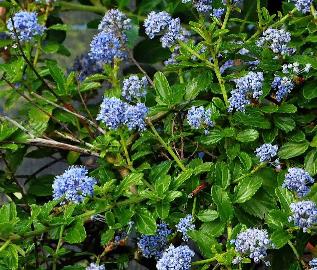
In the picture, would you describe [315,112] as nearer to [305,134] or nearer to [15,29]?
[305,134]

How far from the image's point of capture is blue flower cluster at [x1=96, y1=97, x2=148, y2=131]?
59.4 inches

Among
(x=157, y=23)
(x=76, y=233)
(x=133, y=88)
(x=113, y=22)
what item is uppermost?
(x=113, y=22)

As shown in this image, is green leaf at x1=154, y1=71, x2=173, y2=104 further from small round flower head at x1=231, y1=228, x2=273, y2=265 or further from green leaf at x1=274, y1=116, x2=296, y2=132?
small round flower head at x1=231, y1=228, x2=273, y2=265

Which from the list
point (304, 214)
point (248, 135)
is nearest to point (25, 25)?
point (248, 135)

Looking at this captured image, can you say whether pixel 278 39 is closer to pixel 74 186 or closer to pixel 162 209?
pixel 162 209

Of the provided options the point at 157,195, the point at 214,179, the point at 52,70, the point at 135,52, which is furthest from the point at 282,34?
the point at 135,52

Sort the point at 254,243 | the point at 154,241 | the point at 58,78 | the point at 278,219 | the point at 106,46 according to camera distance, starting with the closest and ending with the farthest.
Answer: the point at 254,243, the point at 278,219, the point at 154,241, the point at 106,46, the point at 58,78

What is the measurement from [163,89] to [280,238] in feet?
1.47

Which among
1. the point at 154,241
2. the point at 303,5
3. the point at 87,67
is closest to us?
the point at 154,241

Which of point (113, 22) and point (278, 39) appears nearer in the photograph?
point (278, 39)

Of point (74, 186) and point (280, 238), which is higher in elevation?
point (74, 186)

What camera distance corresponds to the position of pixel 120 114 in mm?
1519

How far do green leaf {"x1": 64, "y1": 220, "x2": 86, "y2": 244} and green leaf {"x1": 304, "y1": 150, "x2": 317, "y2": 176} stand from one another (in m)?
0.49

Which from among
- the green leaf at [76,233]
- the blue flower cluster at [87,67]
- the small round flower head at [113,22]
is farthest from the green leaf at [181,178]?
the blue flower cluster at [87,67]
